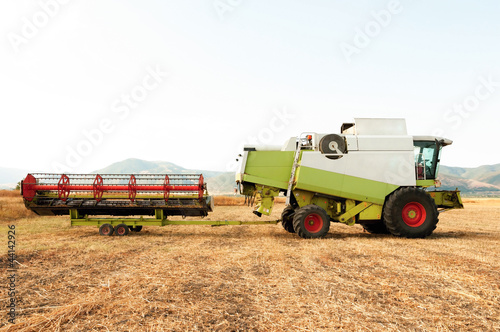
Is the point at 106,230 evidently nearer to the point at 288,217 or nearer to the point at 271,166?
the point at 271,166

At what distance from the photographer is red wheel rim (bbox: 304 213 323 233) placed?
946cm

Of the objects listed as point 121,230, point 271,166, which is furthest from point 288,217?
point 121,230

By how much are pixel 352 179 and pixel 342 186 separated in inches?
15.7

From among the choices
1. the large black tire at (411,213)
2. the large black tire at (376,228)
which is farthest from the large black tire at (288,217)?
the large black tire at (411,213)

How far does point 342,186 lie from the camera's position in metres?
9.63

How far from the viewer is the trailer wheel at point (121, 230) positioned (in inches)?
398

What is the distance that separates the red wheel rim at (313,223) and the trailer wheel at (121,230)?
6068 mm

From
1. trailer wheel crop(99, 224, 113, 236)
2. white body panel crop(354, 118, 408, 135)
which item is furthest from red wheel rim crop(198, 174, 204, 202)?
white body panel crop(354, 118, 408, 135)

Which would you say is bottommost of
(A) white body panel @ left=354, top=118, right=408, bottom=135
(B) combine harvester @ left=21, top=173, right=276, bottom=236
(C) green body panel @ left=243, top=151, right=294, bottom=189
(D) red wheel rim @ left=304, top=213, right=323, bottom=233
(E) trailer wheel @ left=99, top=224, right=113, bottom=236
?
(E) trailer wheel @ left=99, top=224, right=113, bottom=236

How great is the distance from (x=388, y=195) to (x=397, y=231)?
3.85 ft

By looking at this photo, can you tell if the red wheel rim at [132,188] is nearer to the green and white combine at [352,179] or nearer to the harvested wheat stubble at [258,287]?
the harvested wheat stubble at [258,287]

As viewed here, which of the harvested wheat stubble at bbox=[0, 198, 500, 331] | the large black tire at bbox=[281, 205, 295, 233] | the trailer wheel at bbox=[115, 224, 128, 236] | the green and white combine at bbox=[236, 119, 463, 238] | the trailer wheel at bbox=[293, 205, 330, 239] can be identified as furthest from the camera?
the large black tire at bbox=[281, 205, 295, 233]

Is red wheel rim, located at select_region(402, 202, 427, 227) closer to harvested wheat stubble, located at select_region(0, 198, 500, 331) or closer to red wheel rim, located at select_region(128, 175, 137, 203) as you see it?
harvested wheat stubble, located at select_region(0, 198, 500, 331)

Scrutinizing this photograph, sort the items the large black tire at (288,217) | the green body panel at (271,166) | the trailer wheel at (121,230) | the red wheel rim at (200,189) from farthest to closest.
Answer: the large black tire at (288,217)
the red wheel rim at (200,189)
the trailer wheel at (121,230)
the green body panel at (271,166)
